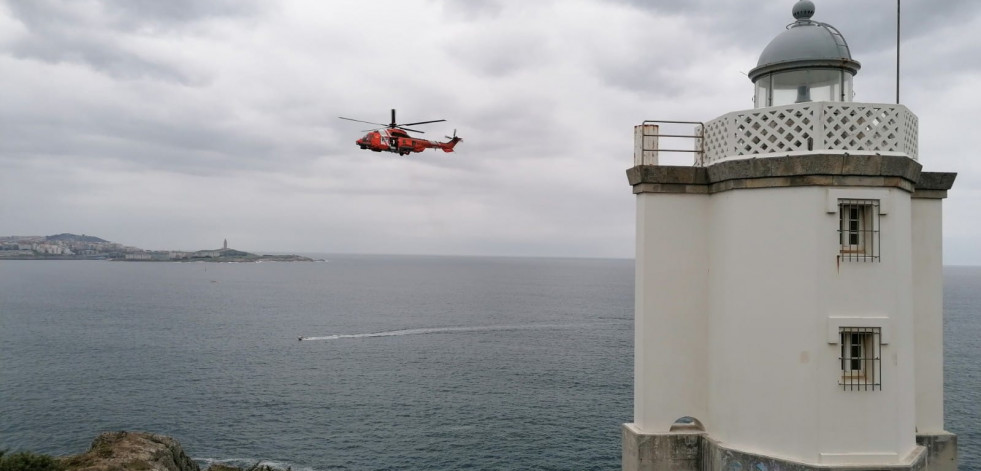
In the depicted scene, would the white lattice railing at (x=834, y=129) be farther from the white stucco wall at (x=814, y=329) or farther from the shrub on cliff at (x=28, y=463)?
the shrub on cliff at (x=28, y=463)

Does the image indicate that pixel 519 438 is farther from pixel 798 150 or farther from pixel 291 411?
pixel 798 150

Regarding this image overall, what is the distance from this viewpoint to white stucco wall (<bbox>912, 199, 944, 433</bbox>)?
9.55 meters

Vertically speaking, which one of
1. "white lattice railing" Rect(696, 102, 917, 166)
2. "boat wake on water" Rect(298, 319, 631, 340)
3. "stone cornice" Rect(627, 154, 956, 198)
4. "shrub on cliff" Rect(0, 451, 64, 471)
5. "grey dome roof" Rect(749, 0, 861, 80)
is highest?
"grey dome roof" Rect(749, 0, 861, 80)

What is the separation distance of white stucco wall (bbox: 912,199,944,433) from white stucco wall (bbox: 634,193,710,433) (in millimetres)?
3441

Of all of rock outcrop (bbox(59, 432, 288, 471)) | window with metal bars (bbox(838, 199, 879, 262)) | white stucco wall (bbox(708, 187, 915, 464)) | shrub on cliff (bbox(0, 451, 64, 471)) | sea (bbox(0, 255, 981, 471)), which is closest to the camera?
white stucco wall (bbox(708, 187, 915, 464))

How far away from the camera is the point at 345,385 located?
2053 inches

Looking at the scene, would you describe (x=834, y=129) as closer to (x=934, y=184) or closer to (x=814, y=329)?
(x=814, y=329)

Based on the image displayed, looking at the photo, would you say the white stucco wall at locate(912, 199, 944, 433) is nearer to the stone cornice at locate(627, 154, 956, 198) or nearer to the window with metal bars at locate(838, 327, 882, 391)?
the stone cornice at locate(627, 154, 956, 198)

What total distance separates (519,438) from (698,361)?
30.7 meters

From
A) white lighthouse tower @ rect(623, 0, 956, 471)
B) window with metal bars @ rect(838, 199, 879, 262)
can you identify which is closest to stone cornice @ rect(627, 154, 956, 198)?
white lighthouse tower @ rect(623, 0, 956, 471)

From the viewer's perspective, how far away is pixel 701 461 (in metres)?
8.85

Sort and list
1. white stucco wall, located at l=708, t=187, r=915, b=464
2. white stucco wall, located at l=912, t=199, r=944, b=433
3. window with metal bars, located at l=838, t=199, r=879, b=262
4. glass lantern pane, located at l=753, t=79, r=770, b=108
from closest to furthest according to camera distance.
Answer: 1. white stucco wall, located at l=708, t=187, r=915, b=464
2. window with metal bars, located at l=838, t=199, r=879, b=262
3. glass lantern pane, located at l=753, t=79, r=770, b=108
4. white stucco wall, located at l=912, t=199, r=944, b=433

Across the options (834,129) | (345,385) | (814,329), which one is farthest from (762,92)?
(345,385)

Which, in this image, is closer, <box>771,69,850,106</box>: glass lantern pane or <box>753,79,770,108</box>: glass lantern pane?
<box>771,69,850,106</box>: glass lantern pane
